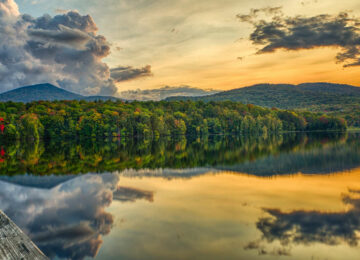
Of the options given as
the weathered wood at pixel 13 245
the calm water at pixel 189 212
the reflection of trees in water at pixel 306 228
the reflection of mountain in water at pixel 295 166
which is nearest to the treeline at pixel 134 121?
the calm water at pixel 189 212

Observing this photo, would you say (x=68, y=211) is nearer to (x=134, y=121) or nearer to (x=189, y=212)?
(x=189, y=212)

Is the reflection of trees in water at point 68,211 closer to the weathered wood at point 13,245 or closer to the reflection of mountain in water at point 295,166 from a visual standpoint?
the weathered wood at point 13,245

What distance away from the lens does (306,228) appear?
13.0 m

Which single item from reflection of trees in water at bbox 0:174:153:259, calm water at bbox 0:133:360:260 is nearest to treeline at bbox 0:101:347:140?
reflection of trees in water at bbox 0:174:153:259

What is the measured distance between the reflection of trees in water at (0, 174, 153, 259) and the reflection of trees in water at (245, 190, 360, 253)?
6.83 metres

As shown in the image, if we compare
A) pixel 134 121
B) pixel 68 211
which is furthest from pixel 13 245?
pixel 134 121

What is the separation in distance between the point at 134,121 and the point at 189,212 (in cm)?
11169

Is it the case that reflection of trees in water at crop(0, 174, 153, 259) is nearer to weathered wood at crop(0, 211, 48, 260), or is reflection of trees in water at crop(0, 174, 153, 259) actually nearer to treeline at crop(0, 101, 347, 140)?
weathered wood at crop(0, 211, 48, 260)

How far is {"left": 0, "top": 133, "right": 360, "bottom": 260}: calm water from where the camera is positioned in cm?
1120

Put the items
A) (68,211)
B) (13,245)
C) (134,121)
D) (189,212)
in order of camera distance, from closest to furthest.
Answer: (13,245) → (189,212) → (68,211) → (134,121)

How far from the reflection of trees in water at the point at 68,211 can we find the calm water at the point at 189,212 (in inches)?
2.1

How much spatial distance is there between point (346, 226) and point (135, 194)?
42.8ft

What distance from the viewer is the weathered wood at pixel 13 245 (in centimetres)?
649

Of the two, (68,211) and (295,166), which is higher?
(68,211)
